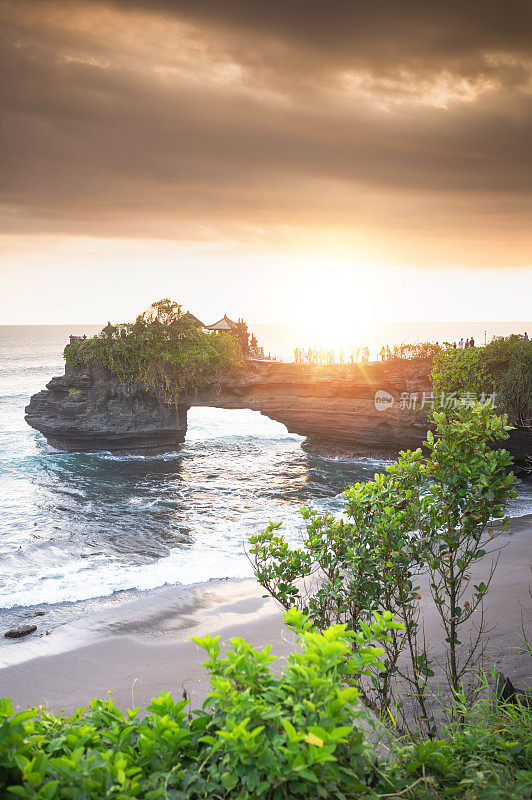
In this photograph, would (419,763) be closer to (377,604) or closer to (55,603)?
(377,604)

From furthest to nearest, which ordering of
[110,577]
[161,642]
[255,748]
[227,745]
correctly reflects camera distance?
[110,577] < [161,642] < [227,745] < [255,748]

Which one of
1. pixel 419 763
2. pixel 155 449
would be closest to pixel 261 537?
pixel 419 763

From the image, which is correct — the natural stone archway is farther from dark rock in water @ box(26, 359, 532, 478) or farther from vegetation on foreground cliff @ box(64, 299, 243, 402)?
vegetation on foreground cliff @ box(64, 299, 243, 402)

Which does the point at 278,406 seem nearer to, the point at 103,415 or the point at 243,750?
the point at 103,415

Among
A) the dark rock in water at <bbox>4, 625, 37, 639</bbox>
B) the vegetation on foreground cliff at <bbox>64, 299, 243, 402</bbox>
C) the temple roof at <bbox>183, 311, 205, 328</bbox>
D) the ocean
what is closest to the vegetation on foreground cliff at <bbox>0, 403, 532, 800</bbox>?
the ocean

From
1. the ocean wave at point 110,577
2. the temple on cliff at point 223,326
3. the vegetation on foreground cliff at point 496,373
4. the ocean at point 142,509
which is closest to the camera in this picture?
the ocean wave at point 110,577

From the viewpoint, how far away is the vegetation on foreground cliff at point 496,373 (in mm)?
24469

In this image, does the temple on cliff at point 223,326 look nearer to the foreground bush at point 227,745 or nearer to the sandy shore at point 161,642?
the sandy shore at point 161,642

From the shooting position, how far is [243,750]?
2449mm

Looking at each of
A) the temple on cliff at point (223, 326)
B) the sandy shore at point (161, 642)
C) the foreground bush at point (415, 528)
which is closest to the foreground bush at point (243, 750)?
the foreground bush at point (415, 528)

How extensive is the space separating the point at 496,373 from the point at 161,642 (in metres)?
21.7

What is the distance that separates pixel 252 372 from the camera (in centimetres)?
3431

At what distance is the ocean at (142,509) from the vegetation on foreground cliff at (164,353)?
5.32m

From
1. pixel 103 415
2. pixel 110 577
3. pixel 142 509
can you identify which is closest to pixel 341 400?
pixel 142 509
